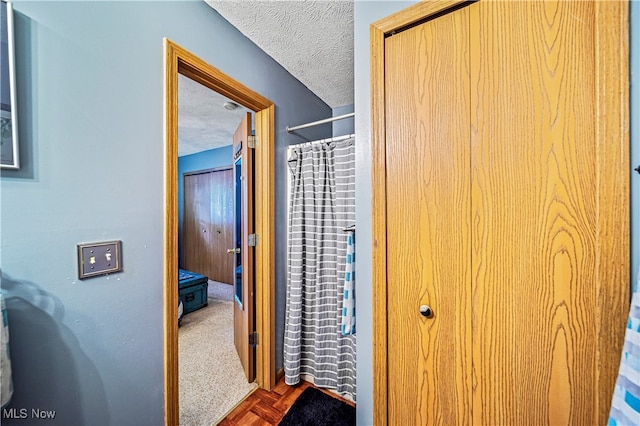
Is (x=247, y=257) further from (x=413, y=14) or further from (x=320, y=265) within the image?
(x=413, y=14)

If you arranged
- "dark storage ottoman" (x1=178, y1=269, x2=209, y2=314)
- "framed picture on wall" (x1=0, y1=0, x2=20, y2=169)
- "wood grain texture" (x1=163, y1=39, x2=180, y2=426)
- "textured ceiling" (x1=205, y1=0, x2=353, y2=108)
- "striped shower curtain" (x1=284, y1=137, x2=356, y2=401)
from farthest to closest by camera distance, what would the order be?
1. "dark storage ottoman" (x1=178, y1=269, x2=209, y2=314)
2. "striped shower curtain" (x1=284, y1=137, x2=356, y2=401)
3. "textured ceiling" (x1=205, y1=0, x2=353, y2=108)
4. "wood grain texture" (x1=163, y1=39, x2=180, y2=426)
5. "framed picture on wall" (x1=0, y1=0, x2=20, y2=169)

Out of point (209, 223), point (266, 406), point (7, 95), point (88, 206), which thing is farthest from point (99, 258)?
point (209, 223)

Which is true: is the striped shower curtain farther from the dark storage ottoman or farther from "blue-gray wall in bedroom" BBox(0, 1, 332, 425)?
the dark storage ottoman

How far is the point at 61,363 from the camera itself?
0.82 m

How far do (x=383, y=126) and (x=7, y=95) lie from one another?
1174mm

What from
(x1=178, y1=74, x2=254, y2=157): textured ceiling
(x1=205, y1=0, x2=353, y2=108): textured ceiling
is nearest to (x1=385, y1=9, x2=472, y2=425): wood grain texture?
(x1=205, y1=0, x2=353, y2=108): textured ceiling

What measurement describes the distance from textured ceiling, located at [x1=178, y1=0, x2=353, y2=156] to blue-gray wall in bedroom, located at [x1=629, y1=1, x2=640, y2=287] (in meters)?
1.10

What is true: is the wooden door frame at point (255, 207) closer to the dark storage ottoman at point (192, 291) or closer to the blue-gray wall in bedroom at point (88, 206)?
the blue-gray wall in bedroom at point (88, 206)

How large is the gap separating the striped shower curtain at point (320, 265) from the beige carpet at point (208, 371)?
0.42 m

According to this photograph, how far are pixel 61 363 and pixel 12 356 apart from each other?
13 centimetres

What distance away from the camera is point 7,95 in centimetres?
70

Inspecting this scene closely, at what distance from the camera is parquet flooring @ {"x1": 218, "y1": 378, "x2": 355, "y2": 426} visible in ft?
4.79

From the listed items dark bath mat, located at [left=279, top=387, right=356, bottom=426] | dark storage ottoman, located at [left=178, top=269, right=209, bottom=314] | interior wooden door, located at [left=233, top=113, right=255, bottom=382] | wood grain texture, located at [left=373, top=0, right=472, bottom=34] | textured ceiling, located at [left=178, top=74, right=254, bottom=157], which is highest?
textured ceiling, located at [left=178, top=74, right=254, bottom=157]

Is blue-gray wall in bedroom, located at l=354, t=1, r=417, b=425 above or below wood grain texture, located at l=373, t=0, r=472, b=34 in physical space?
below
